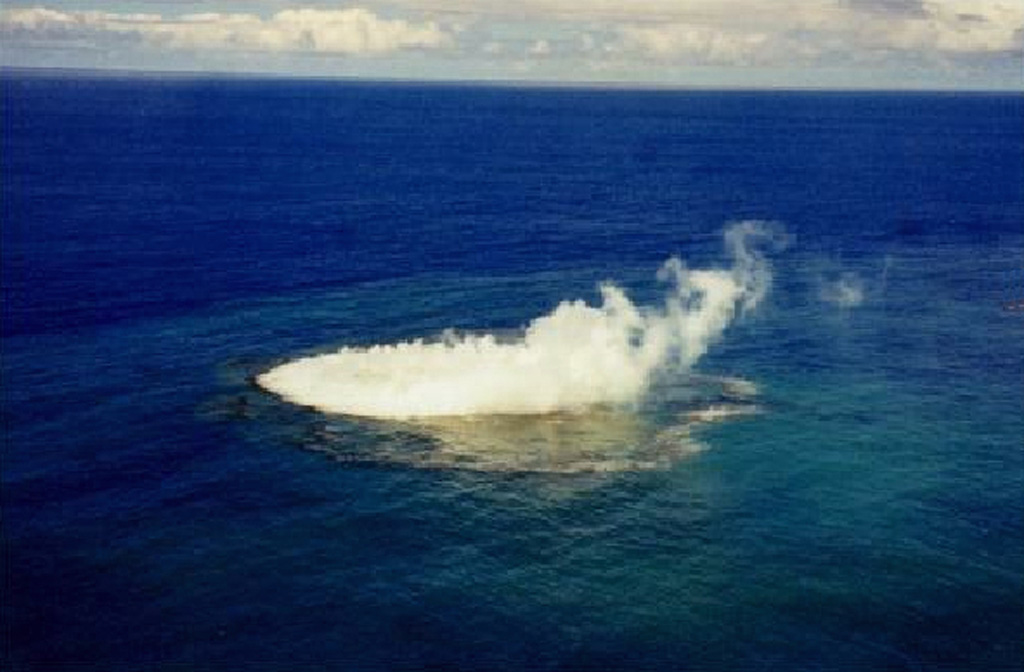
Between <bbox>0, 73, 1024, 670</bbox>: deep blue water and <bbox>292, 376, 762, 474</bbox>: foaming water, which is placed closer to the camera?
<bbox>0, 73, 1024, 670</bbox>: deep blue water

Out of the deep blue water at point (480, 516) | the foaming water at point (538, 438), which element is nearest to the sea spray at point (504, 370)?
the foaming water at point (538, 438)

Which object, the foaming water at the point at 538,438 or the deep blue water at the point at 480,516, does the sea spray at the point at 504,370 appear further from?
the deep blue water at the point at 480,516

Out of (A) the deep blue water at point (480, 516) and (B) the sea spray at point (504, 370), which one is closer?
(A) the deep blue water at point (480, 516)

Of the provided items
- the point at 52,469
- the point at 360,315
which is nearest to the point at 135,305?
the point at 360,315

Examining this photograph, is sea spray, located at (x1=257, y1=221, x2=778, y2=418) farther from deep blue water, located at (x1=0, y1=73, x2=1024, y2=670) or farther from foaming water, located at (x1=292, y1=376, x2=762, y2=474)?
deep blue water, located at (x1=0, y1=73, x2=1024, y2=670)

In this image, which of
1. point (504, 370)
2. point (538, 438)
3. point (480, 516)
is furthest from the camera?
point (504, 370)

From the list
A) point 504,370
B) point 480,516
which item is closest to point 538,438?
point 504,370

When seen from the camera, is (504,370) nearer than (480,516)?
No

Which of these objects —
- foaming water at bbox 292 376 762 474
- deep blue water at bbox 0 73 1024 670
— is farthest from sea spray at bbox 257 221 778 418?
deep blue water at bbox 0 73 1024 670

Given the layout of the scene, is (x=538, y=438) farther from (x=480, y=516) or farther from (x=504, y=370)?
(x=480, y=516)
